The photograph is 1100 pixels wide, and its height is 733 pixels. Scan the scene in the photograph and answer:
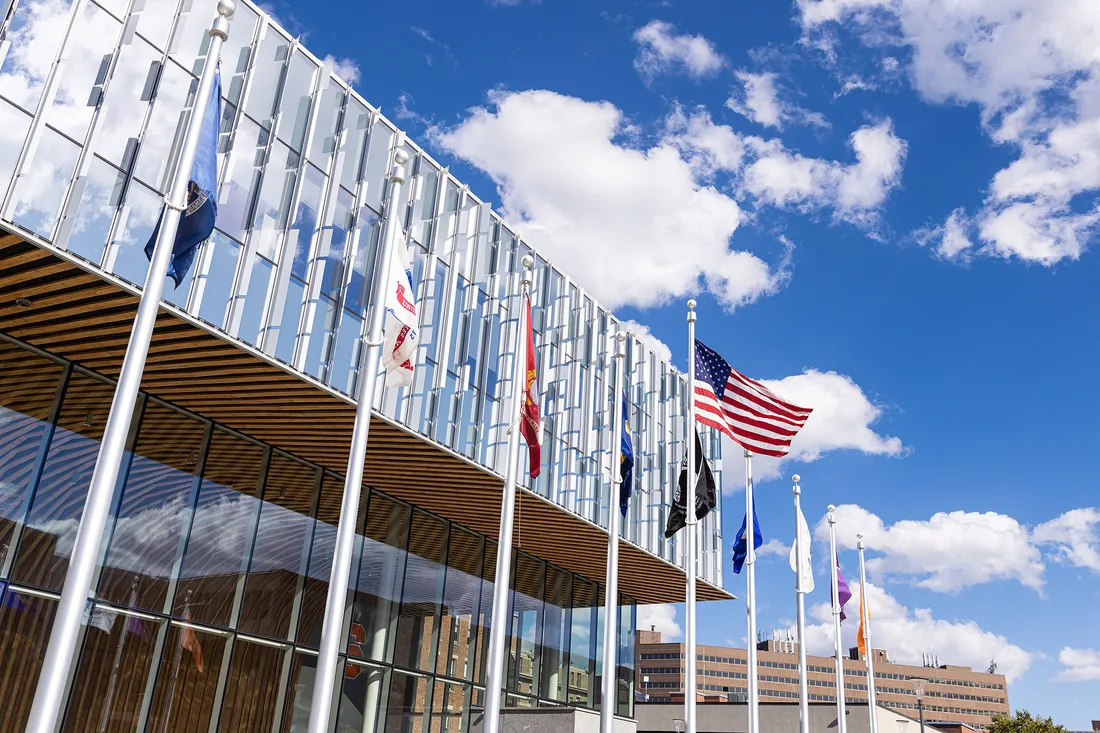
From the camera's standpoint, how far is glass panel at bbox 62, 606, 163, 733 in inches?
726

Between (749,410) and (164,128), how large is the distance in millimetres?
13187

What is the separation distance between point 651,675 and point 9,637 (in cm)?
18580

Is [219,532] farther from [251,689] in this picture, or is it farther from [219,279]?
[219,279]

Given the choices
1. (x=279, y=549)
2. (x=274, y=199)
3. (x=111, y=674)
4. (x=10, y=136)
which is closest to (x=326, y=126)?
(x=274, y=199)

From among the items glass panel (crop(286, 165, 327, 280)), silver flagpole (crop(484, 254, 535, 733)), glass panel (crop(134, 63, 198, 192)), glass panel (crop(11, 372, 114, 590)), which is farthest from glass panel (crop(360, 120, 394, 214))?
glass panel (crop(11, 372, 114, 590))

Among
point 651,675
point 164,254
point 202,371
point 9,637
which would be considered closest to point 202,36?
point 202,371

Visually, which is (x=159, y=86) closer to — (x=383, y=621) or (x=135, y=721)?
(x=135, y=721)

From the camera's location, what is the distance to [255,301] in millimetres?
18609

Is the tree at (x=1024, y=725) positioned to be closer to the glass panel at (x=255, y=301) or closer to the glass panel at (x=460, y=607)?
the glass panel at (x=460, y=607)

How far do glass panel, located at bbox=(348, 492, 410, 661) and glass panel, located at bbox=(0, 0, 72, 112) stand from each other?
13.8 metres

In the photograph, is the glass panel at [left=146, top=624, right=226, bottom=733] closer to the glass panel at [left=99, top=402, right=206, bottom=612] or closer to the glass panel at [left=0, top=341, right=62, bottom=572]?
the glass panel at [left=99, top=402, right=206, bottom=612]

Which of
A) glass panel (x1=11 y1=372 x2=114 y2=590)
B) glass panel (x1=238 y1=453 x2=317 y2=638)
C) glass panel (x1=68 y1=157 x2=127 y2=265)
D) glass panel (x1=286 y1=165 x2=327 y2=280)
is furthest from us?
glass panel (x1=238 y1=453 x2=317 y2=638)

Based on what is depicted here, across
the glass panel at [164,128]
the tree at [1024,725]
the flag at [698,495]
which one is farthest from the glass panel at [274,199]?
the tree at [1024,725]

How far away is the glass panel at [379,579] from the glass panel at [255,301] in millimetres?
8693
